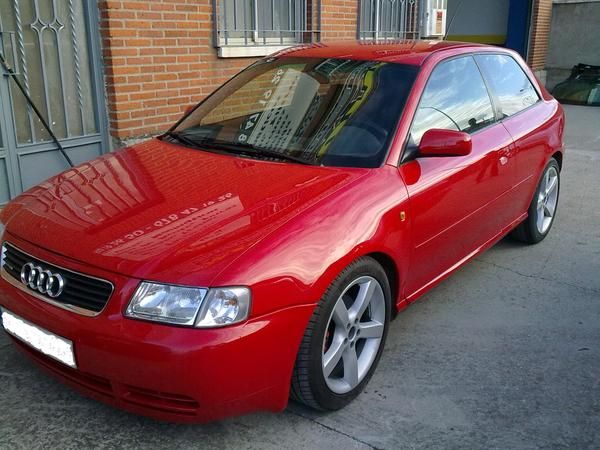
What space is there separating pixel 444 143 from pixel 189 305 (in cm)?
165

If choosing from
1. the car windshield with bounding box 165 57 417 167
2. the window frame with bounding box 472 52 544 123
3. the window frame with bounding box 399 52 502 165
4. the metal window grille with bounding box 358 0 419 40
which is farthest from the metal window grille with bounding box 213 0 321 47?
the window frame with bounding box 399 52 502 165

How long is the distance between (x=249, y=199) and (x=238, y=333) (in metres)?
0.75

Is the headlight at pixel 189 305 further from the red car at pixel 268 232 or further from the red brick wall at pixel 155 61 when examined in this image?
the red brick wall at pixel 155 61

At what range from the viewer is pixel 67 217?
288cm

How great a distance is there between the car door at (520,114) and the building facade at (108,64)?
3068 mm

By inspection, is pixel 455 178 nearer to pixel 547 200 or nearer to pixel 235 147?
pixel 235 147

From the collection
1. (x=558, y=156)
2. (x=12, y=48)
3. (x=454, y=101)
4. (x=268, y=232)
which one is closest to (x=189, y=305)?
(x=268, y=232)

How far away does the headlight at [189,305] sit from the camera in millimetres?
2357

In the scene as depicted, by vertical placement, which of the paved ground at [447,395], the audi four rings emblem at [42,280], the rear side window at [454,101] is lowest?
the paved ground at [447,395]

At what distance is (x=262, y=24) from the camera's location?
7.30 m

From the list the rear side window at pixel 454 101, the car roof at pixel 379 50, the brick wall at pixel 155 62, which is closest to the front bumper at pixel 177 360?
the rear side window at pixel 454 101

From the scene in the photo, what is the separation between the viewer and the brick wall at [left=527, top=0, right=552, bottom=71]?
1501cm

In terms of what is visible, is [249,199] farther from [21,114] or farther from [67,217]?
[21,114]

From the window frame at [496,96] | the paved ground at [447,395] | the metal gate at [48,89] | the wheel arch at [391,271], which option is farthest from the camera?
the metal gate at [48,89]
